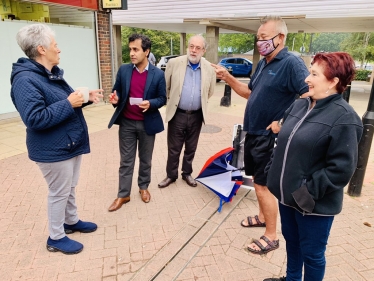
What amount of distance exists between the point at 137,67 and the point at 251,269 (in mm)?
2382

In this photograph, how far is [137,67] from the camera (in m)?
3.25

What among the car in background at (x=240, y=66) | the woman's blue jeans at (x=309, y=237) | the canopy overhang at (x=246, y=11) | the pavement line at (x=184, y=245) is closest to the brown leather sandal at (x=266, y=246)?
the pavement line at (x=184, y=245)

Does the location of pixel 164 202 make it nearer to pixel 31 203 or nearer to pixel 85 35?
pixel 31 203

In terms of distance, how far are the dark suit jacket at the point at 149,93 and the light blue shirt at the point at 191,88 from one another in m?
0.41

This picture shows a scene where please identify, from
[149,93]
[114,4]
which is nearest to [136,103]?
[149,93]

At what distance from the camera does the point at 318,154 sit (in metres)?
1.73

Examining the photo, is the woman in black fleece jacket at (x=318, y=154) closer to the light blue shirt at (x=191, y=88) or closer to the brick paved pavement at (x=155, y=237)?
the brick paved pavement at (x=155, y=237)

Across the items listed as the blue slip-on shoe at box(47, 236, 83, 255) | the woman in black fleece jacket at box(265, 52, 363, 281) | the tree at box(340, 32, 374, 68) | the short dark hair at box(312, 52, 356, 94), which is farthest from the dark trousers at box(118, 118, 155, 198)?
the tree at box(340, 32, 374, 68)

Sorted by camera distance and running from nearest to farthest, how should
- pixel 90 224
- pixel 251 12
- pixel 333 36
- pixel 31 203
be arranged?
pixel 90 224 → pixel 31 203 → pixel 251 12 → pixel 333 36

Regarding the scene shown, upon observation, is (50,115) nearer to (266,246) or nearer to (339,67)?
(339,67)

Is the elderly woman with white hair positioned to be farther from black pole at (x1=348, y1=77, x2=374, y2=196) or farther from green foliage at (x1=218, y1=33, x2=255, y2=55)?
green foliage at (x1=218, y1=33, x2=255, y2=55)

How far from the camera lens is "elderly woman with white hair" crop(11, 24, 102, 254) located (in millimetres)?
2115

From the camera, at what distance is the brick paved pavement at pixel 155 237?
2506 millimetres

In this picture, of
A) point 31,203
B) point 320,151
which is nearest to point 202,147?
point 31,203
